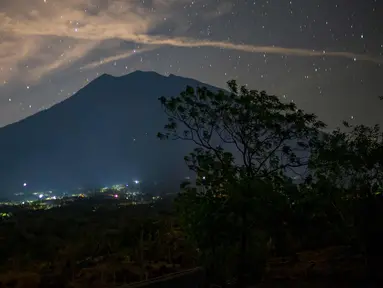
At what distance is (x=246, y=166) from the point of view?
11375 mm

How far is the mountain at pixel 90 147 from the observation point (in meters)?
121

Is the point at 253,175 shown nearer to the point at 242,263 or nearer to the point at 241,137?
the point at 241,137

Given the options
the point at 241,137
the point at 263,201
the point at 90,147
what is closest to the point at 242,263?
the point at 263,201

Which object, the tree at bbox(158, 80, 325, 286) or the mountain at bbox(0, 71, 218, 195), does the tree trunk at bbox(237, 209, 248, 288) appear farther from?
the mountain at bbox(0, 71, 218, 195)

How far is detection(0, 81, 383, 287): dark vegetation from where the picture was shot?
10133mm

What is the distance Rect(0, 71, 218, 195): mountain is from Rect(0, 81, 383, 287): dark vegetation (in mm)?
82445

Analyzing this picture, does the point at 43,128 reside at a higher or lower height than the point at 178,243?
higher

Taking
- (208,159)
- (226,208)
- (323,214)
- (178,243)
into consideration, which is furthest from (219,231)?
(178,243)

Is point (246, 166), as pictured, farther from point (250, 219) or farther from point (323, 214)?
point (323, 214)

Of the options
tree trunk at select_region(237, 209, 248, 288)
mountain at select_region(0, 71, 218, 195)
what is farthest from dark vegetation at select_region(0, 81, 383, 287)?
mountain at select_region(0, 71, 218, 195)

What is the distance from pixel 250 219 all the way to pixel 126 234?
14.0 m

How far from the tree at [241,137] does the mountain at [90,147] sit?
8831 cm

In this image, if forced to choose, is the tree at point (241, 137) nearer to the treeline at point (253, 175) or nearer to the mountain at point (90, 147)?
the treeline at point (253, 175)

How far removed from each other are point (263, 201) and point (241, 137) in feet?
6.23
